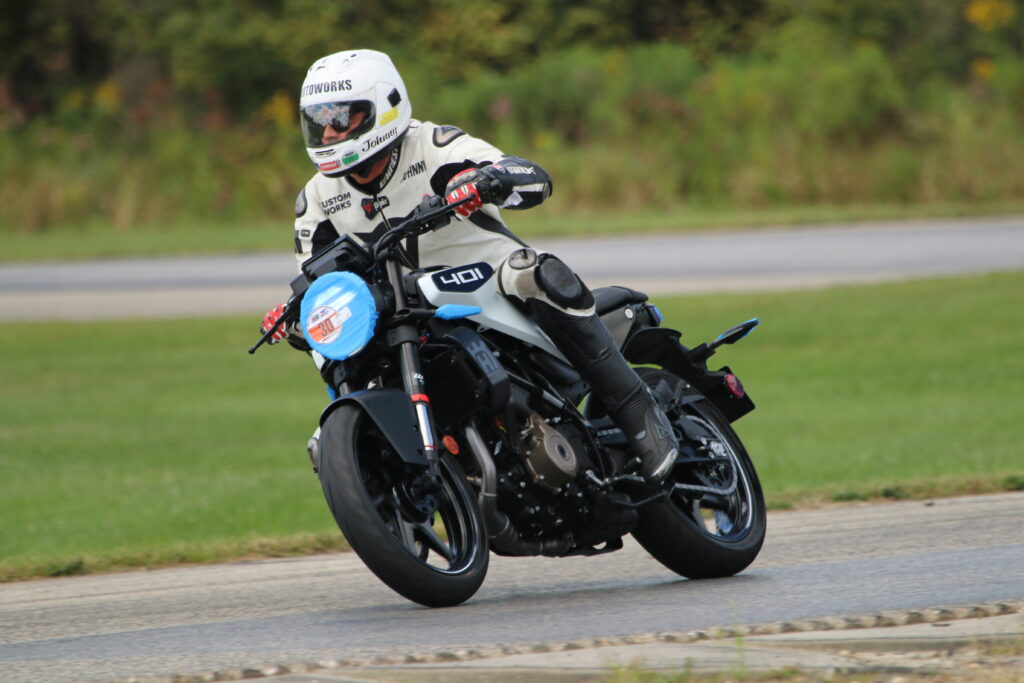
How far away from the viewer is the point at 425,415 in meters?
5.28

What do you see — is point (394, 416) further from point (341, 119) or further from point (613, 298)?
point (613, 298)

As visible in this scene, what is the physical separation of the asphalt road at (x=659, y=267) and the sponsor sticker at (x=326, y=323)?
14202 millimetres

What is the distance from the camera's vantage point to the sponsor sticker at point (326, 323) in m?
5.30

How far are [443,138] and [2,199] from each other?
28.5 meters

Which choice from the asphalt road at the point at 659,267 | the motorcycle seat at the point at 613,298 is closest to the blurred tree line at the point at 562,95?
the asphalt road at the point at 659,267

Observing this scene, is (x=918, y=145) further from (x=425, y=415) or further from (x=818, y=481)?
(x=425, y=415)

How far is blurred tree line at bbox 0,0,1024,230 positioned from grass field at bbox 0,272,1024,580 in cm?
1182

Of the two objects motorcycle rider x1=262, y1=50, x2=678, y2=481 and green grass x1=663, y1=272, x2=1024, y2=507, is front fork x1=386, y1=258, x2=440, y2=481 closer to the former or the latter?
motorcycle rider x1=262, y1=50, x2=678, y2=481

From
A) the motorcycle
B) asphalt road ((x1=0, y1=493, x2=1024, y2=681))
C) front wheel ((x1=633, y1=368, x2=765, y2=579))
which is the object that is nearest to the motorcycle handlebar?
the motorcycle

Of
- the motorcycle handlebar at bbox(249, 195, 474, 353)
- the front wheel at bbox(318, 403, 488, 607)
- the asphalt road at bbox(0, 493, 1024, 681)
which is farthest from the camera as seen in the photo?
the motorcycle handlebar at bbox(249, 195, 474, 353)

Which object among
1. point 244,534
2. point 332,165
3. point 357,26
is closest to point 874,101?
point 357,26

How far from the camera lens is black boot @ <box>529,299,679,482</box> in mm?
5891

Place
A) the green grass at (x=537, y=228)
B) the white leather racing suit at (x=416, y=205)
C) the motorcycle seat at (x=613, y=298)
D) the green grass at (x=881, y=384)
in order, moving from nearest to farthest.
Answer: the white leather racing suit at (x=416, y=205) < the motorcycle seat at (x=613, y=298) < the green grass at (x=881, y=384) < the green grass at (x=537, y=228)

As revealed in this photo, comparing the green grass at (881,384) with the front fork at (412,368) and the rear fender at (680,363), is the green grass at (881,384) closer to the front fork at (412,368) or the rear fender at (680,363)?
the rear fender at (680,363)
